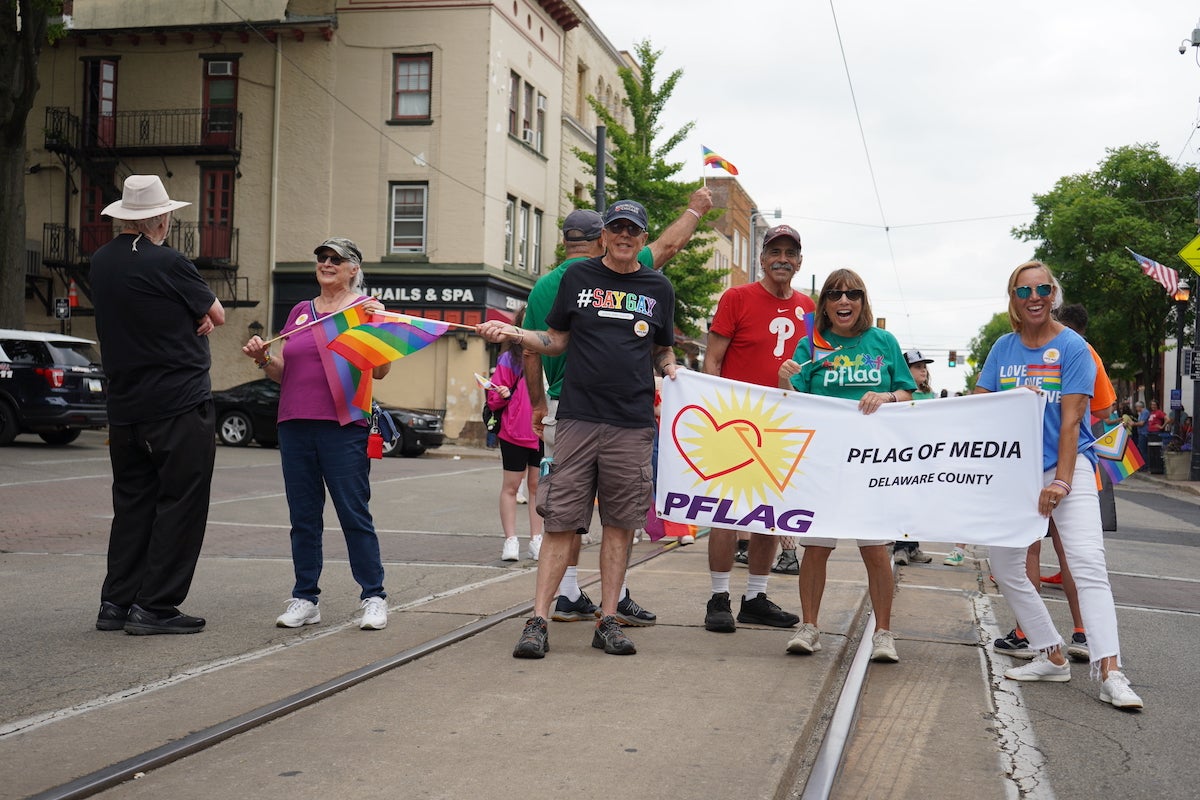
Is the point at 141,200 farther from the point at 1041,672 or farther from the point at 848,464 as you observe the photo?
the point at 1041,672

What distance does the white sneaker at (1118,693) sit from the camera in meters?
5.04

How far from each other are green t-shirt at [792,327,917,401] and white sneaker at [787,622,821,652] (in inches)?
A: 43.5

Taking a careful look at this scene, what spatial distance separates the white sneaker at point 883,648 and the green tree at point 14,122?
23.3 metres

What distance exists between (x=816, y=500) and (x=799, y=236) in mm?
1386

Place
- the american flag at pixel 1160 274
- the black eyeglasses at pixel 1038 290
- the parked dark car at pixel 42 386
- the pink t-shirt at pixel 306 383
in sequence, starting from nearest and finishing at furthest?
the black eyeglasses at pixel 1038 290 < the pink t-shirt at pixel 306 383 < the parked dark car at pixel 42 386 < the american flag at pixel 1160 274

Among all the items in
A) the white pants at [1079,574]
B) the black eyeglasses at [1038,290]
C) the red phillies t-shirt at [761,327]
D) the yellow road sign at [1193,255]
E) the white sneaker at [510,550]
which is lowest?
the white sneaker at [510,550]

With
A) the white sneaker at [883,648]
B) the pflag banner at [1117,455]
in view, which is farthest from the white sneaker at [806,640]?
the pflag banner at [1117,455]

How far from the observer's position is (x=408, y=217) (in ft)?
110

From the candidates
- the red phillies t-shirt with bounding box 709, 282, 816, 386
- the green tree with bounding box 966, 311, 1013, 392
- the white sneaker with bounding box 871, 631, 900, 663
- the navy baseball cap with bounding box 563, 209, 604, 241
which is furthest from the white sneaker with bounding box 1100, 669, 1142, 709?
the green tree with bounding box 966, 311, 1013, 392

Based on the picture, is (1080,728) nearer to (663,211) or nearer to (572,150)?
(663,211)

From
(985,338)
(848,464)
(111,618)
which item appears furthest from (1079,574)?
(985,338)

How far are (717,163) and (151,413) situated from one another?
4498 millimetres

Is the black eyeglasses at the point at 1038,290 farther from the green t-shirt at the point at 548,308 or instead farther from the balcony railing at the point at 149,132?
the balcony railing at the point at 149,132

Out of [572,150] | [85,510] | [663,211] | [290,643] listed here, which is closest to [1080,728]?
[290,643]
